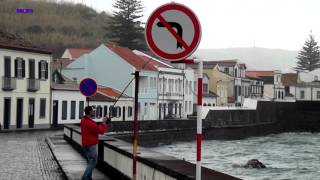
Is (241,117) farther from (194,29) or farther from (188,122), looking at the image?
(194,29)

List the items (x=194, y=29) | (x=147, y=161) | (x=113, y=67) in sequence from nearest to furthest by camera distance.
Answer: (x=194, y=29) → (x=147, y=161) → (x=113, y=67)

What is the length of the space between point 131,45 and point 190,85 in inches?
1257

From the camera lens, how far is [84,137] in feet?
45.1

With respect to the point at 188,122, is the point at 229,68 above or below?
above

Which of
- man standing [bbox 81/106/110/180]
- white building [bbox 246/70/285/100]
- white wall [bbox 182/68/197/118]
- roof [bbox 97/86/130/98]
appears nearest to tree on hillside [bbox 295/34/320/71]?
white building [bbox 246/70/285/100]

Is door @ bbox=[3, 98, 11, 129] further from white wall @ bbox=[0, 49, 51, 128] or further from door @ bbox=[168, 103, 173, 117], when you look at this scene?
door @ bbox=[168, 103, 173, 117]

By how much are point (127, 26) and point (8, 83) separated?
70002mm

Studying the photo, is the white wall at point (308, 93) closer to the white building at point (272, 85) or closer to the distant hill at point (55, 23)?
the white building at point (272, 85)

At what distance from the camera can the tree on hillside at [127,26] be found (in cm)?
12331

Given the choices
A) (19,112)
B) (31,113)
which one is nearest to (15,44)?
(19,112)

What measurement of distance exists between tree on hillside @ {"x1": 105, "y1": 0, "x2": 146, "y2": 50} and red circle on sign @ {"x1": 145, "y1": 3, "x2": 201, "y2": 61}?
378 feet

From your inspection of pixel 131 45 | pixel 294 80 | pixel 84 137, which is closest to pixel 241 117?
pixel 131 45

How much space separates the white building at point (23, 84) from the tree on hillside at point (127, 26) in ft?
204

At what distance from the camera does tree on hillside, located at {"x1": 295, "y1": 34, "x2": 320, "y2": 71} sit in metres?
172
